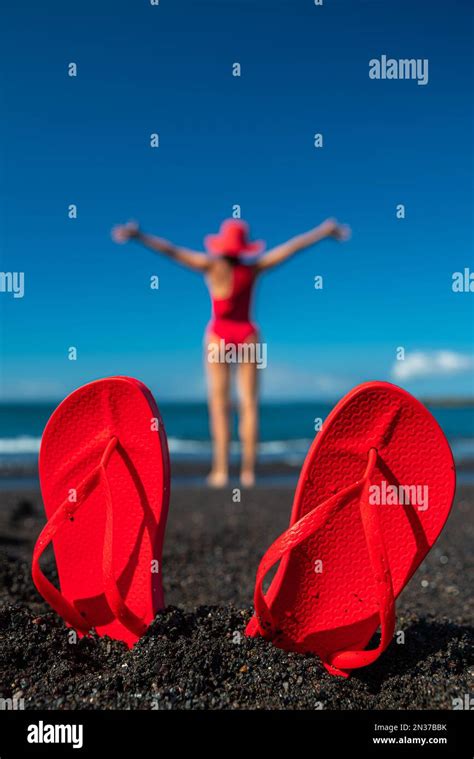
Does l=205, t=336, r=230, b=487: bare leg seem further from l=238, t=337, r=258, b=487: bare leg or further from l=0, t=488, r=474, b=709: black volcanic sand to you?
l=0, t=488, r=474, b=709: black volcanic sand

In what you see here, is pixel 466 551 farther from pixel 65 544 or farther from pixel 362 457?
pixel 65 544

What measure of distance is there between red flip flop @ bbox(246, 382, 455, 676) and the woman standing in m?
4.28

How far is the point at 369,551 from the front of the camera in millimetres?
2025

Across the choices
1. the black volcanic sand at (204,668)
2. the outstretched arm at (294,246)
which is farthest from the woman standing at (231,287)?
the black volcanic sand at (204,668)

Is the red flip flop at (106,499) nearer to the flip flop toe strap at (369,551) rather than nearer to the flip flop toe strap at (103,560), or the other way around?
the flip flop toe strap at (103,560)

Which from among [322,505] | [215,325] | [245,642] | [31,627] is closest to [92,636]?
[31,627]

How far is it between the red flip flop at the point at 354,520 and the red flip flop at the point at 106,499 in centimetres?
46

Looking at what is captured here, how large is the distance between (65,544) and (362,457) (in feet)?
3.99

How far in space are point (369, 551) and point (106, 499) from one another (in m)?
0.94

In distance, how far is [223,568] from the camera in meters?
4.33

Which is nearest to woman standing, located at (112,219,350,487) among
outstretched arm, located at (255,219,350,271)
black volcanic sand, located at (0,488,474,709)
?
outstretched arm, located at (255,219,350,271)

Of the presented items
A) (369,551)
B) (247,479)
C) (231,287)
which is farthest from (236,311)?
(369,551)

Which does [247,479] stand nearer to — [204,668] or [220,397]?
[220,397]

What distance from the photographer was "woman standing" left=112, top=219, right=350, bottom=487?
6523mm
